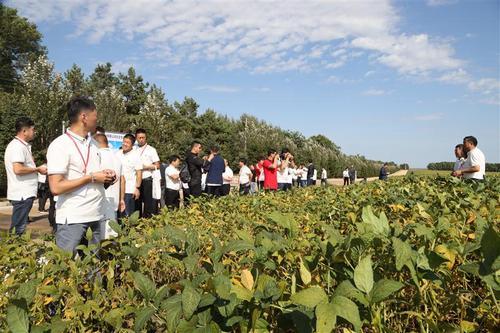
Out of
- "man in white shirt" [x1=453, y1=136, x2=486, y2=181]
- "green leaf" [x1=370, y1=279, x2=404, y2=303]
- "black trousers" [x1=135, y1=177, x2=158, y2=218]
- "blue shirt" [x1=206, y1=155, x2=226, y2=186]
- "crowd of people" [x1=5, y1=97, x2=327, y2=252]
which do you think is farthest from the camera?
"blue shirt" [x1=206, y1=155, x2=226, y2=186]

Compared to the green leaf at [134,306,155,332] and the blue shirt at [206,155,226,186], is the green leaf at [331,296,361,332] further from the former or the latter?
the blue shirt at [206,155,226,186]

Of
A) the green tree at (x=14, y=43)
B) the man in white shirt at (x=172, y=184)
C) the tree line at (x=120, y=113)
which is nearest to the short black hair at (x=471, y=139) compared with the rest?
the man in white shirt at (x=172, y=184)

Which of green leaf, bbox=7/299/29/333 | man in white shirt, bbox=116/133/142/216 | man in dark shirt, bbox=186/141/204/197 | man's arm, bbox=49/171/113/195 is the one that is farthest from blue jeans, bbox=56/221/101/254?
man in dark shirt, bbox=186/141/204/197

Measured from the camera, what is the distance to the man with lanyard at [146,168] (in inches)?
311

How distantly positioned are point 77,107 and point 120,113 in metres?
26.6

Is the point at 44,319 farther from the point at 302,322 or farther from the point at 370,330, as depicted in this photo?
the point at 370,330

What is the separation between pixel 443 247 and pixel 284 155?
1166 cm

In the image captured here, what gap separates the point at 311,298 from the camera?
1.16 metres

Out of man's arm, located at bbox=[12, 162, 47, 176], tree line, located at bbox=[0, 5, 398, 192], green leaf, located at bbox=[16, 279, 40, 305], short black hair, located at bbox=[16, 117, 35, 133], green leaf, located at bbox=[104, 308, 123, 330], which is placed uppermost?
tree line, located at bbox=[0, 5, 398, 192]

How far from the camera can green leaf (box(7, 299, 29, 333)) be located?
1.33 metres

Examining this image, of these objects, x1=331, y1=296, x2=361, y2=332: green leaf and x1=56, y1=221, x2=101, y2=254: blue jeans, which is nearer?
x1=331, y1=296, x2=361, y2=332: green leaf

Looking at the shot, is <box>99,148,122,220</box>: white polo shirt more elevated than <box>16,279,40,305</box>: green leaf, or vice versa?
<box>99,148,122,220</box>: white polo shirt

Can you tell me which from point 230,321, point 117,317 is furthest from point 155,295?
point 230,321

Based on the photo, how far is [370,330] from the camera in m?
1.54
